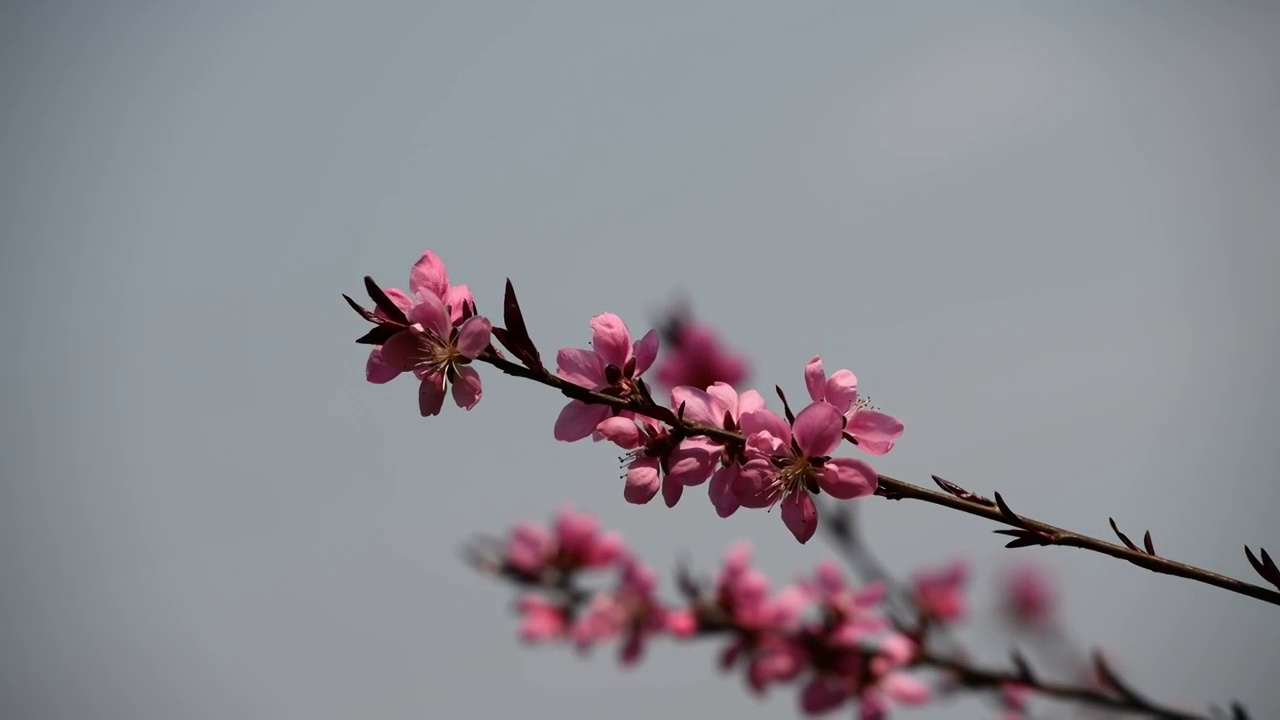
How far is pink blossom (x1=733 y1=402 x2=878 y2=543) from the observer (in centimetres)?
134

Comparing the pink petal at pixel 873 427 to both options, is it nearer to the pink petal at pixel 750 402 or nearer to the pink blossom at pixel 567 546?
the pink petal at pixel 750 402

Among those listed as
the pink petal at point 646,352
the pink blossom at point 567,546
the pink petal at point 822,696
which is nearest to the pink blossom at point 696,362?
the pink blossom at point 567,546

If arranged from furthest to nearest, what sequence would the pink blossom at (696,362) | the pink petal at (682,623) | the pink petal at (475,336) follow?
the pink blossom at (696,362), the pink petal at (682,623), the pink petal at (475,336)

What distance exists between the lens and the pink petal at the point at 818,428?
138 cm

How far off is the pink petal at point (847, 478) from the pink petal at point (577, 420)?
1.21ft

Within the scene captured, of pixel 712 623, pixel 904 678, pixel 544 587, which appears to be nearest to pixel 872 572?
pixel 904 678

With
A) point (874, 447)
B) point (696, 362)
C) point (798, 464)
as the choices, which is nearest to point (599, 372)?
point (798, 464)

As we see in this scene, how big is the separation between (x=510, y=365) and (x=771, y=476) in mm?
436

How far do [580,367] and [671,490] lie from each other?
25cm

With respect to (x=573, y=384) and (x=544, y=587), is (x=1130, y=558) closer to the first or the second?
(x=573, y=384)

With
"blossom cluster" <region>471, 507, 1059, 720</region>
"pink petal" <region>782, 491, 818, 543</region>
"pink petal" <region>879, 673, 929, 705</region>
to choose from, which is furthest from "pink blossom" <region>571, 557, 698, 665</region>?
"pink petal" <region>782, 491, 818, 543</region>

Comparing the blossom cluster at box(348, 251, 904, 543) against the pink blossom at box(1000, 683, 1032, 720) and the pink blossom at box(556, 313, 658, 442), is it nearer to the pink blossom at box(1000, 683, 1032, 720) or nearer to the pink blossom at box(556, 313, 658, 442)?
the pink blossom at box(556, 313, 658, 442)

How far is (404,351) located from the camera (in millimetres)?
1432

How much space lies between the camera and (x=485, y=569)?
3.43 meters
